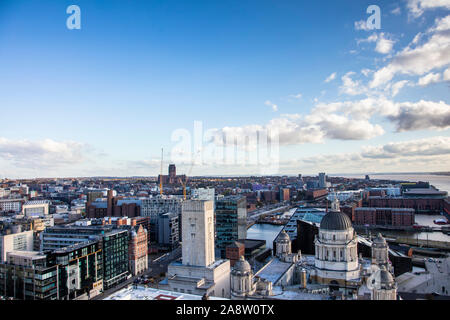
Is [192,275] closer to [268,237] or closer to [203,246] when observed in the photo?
[203,246]

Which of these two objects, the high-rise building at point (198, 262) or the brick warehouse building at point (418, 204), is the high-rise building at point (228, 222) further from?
the brick warehouse building at point (418, 204)

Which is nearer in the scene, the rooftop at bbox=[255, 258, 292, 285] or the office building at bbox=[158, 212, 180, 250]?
the rooftop at bbox=[255, 258, 292, 285]

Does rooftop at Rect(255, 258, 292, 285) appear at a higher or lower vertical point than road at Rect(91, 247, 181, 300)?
higher

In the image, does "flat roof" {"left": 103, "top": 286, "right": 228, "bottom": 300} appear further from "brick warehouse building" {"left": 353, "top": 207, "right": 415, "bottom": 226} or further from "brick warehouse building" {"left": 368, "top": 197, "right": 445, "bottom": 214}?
"brick warehouse building" {"left": 368, "top": 197, "right": 445, "bottom": 214}

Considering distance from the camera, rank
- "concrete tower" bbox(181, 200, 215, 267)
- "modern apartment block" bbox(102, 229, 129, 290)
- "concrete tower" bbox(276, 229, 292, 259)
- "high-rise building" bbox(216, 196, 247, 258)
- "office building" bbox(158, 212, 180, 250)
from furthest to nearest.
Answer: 1. "office building" bbox(158, 212, 180, 250)
2. "high-rise building" bbox(216, 196, 247, 258)
3. "concrete tower" bbox(276, 229, 292, 259)
4. "modern apartment block" bbox(102, 229, 129, 290)
5. "concrete tower" bbox(181, 200, 215, 267)

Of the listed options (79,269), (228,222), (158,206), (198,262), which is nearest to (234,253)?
(228,222)

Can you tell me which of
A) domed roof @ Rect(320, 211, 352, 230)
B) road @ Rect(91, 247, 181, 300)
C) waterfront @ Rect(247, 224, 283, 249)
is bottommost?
waterfront @ Rect(247, 224, 283, 249)

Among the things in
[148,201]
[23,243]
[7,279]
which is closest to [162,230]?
[148,201]

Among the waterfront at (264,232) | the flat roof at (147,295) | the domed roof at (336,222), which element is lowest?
the waterfront at (264,232)

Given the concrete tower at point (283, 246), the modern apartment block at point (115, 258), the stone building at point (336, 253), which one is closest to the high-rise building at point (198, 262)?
the concrete tower at point (283, 246)

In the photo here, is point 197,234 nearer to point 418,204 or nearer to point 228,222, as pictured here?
point 228,222

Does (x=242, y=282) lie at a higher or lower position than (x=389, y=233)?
higher

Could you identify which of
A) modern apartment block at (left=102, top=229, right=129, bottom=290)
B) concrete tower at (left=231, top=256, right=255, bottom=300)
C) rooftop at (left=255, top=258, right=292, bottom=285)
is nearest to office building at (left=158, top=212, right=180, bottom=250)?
modern apartment block at (left=102, top=229, right=129, bottom=290)

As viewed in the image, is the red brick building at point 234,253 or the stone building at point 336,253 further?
the red brick building at point 234,253
